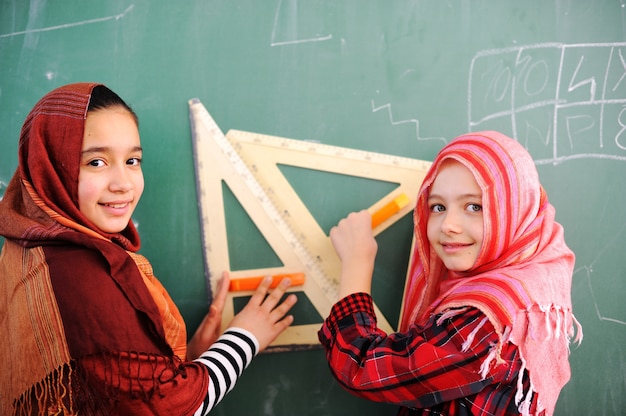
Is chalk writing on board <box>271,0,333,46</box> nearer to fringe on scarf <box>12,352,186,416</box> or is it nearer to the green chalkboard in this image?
the green chalkboard

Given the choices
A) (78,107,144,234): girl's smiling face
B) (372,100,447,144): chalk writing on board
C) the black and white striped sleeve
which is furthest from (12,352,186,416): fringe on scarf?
(372,100,447,144): chalk writing on board

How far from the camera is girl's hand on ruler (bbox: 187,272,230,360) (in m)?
1.62

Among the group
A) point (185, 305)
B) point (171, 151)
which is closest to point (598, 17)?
point (171, 151)

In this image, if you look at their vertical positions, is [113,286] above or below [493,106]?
below

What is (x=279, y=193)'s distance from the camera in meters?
1.72

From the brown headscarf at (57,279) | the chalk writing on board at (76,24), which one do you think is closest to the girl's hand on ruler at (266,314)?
the brown headscarf at (57,279)

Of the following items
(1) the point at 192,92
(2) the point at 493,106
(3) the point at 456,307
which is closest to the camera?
(3) the point at 456,307

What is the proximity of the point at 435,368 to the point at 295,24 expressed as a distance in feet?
3.79

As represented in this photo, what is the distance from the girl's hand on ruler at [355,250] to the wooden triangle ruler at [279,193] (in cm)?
9

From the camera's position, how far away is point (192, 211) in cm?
169

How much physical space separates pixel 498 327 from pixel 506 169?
0.40 metres

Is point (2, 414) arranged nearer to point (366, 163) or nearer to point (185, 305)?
point (185, 305)

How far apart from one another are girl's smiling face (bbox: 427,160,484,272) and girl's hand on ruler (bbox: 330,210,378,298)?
250 millimetres

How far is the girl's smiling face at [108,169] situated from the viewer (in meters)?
1.23
